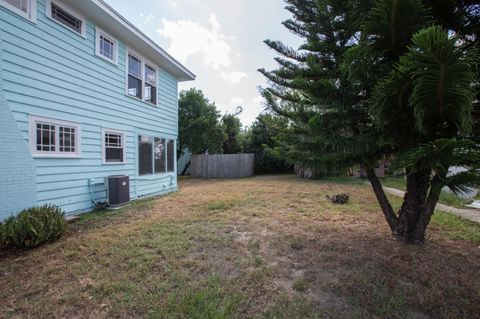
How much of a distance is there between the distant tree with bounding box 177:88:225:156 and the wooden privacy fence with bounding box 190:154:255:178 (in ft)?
2.30

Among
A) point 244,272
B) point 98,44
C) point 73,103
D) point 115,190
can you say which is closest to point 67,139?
point 73,103

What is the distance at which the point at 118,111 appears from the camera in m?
6.59

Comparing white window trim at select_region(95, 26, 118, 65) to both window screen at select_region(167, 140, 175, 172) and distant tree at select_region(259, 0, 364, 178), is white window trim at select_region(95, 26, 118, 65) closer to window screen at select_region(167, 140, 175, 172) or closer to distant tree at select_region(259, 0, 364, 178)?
window screen at select_region(167, 140, 175, 172)

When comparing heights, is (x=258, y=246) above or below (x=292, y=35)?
below

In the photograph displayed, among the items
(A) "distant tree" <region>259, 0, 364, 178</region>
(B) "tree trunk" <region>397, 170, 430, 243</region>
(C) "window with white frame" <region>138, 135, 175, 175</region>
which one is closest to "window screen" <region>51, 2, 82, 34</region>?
(C) "window with white frame" <region>138, 135, 175, 175</region>

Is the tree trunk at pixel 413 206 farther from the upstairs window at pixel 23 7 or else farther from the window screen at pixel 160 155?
the window screen at pixel 160 155

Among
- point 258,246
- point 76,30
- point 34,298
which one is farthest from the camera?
point 76,30

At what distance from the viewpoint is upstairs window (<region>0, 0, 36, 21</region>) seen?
4075 mm

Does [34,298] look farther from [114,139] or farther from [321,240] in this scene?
[114,139]

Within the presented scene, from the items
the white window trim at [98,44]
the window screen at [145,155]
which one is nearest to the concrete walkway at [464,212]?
the window screen at [145,155]

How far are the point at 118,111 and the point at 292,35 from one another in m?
4.95

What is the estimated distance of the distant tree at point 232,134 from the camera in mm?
17656

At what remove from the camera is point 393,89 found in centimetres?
185

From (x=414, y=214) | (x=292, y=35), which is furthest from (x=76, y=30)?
(x=414, y=214)
